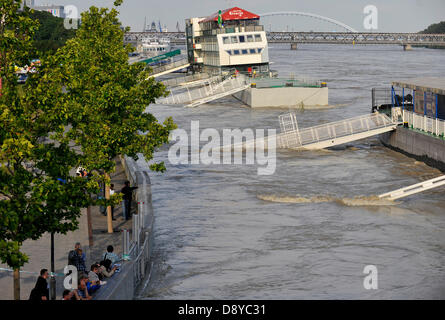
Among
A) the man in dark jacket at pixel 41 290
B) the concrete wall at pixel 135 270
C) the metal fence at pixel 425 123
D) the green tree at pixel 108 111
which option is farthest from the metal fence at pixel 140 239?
the metal fence at pixel 425 123

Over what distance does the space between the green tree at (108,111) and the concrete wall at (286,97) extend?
40945mm

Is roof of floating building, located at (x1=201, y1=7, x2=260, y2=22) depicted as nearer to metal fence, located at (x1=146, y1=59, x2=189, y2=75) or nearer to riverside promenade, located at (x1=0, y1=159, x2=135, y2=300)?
metal fence, located at (x1=146, y1=59, x2=189, y2=75)

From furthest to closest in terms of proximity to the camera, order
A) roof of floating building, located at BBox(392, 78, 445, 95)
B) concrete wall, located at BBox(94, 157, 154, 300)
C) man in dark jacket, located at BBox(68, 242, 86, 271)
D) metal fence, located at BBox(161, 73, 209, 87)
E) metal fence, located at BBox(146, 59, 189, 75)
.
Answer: metal fence, located at BBox(146, 59, 189, 75) → metal fence, located at BBox(161, 73, 209, 87) → roof of floating building, located at BBox(392, 78, 445, 95) → man in dark jacket, located at BBox(68, 242, 86, 271) → concrete wall, located at BBox(94, 157, 154, 300)

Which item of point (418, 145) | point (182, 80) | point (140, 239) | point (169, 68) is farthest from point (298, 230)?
point (169, 68)

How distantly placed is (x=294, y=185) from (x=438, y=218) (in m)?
8.05

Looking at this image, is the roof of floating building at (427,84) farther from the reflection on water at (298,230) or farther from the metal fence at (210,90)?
the metal fence at (210,90)

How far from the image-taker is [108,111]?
2261 centimetres

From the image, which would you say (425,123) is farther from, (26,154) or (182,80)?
(182,80)

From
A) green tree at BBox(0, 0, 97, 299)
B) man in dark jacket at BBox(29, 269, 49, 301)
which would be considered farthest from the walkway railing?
man in dark jacket at BBox(29, 269, 49, 301)

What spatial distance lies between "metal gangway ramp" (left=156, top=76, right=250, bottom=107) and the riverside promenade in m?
46.7

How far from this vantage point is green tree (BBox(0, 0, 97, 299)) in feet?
44.8

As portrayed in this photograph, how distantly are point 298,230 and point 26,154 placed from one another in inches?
504

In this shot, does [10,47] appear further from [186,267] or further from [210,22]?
[210,22]

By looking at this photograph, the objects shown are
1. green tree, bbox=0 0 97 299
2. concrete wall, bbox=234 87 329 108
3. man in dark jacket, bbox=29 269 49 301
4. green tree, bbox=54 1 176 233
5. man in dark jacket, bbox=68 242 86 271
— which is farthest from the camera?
concrete wall, bbox=234 87 329 108
